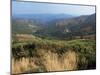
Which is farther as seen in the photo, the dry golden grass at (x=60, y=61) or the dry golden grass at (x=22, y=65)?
the dry golden grass at (x=60, y=61)

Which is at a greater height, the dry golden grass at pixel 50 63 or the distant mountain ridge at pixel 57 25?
the distant mountain ridge at pixel 57 25

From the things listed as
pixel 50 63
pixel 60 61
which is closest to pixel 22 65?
pixel 50 63

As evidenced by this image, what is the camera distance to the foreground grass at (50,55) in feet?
8.49

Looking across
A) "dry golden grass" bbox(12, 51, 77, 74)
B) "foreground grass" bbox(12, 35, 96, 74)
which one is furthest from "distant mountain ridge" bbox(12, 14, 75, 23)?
"dry golden grass" bbox(12, 51, 77, 74)

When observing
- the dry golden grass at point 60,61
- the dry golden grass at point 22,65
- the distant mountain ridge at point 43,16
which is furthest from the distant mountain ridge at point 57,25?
the dry golden grass at point 22,65

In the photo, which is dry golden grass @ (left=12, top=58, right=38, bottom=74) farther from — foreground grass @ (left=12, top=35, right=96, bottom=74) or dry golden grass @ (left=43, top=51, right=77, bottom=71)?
dry golden grass @ (left=43, top=51, right=77, bottom=71)

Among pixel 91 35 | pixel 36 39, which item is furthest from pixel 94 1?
pixel 36 39

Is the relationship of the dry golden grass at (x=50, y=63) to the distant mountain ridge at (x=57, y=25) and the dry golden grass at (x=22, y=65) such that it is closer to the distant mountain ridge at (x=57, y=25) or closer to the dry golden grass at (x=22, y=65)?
the dry golden grass at (x=22, y=65)

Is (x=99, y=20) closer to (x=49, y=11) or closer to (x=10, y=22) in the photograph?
(x=49, y=11)

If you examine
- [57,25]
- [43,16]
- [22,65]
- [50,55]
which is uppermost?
[43,16]

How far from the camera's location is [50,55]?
2.72 m

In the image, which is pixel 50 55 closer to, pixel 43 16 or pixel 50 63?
pixel 50 63

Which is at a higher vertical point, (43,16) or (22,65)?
(43,16)

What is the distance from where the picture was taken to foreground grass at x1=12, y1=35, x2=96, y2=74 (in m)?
2.59
